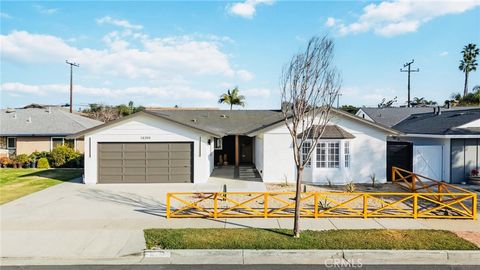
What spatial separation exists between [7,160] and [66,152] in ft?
15.6

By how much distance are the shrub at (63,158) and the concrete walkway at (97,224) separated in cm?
1030

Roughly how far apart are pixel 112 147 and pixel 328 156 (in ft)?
39.6

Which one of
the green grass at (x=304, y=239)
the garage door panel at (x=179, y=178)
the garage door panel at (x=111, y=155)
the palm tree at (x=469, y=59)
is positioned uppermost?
the palm tree at (x=469, y=59)

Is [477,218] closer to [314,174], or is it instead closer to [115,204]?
[314,174]

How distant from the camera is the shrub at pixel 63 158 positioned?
76.0 ft

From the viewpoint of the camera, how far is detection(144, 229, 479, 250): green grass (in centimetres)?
757

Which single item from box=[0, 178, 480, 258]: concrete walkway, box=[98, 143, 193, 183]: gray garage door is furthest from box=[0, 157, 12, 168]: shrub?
box=[0, 178, 480, 258]: concrete walkway

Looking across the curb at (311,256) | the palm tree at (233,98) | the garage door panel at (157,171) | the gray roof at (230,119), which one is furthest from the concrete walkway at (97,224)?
the palm tree at (233,98)

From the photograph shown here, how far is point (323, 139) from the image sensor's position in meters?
16.2

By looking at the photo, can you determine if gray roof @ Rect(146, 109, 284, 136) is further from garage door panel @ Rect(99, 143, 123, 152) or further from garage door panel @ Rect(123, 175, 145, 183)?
garage door panel @ Rect(123, 175, 145, 183)

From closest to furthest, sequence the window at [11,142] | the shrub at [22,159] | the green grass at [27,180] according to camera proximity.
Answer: the green grass at [27,180]
the shrub at [22,159]
the window at [11,142]

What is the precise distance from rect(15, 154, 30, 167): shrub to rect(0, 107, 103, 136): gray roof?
75.3 inches

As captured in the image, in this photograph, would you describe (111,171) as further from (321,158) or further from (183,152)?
(321,158)

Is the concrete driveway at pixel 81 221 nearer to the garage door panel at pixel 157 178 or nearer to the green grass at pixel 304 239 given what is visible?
the green grass at pixel 304 239
